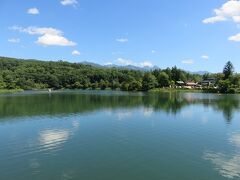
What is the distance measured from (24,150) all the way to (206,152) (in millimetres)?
12886

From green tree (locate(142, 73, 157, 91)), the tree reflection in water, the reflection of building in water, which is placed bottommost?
the reflection of building in water

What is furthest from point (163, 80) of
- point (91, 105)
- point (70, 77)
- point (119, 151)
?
point (119, 151)

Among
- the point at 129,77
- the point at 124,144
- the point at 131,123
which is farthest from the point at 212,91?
the point at 124,144

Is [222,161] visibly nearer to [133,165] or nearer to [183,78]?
[133,165]

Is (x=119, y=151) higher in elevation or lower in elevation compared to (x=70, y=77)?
lower

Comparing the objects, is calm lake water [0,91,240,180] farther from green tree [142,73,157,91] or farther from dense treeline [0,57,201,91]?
dense treeline [0,57,201,91]

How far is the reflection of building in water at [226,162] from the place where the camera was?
16734mm

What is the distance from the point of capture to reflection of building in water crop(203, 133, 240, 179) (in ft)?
54.9

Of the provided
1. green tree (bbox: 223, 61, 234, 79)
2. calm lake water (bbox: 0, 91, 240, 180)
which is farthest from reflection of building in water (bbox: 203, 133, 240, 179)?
green tree (bbox: 223, 61, 234, 79)

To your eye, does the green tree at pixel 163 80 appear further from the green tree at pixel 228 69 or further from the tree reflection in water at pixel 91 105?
the tree reflection in water at pixel 91 105

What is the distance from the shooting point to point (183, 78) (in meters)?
160

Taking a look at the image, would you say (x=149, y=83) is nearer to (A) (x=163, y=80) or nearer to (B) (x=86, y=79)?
(A) (x=163, y=80)

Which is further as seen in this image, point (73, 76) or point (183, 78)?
point (73, 76)

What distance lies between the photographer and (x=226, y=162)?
62.2ft
